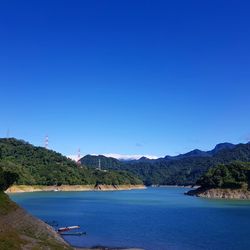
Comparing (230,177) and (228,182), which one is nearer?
(228,182)

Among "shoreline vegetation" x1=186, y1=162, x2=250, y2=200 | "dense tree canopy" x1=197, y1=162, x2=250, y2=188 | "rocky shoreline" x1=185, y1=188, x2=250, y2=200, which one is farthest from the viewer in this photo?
"dense tree canopy" x1=197, y1=162, x2=250, y2=188

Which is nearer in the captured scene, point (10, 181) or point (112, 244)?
point (112, 244)

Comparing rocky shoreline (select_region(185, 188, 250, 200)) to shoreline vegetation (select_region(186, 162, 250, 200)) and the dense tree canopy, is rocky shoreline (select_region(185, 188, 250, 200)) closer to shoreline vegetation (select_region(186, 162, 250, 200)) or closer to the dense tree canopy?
shoreline vegetation (select_region(186, 162, 250, 200))

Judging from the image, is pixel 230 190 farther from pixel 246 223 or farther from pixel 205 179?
pixel 246 223

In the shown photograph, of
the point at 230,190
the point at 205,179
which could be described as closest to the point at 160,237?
the point at 230,190

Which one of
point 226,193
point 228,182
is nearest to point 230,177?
point 228,182

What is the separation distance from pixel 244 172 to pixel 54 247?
483 ft

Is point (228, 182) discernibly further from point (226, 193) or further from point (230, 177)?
point (226, 193)

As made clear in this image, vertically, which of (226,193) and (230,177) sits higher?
(230,177)

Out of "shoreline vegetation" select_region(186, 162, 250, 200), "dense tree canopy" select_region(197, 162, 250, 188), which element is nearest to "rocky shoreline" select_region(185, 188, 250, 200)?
"shoreline vegetation" select_region(186, 162, 250, 200)

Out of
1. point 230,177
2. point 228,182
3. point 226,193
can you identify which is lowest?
point 226,193

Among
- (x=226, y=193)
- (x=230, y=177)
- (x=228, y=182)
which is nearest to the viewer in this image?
(x=226, y=193)

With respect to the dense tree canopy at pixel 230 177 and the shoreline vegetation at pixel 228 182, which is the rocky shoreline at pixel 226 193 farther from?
the dense tree canopy at pixel 230 177

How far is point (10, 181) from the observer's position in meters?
82.5
